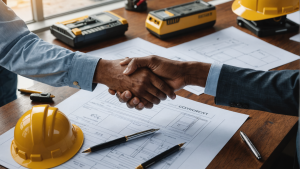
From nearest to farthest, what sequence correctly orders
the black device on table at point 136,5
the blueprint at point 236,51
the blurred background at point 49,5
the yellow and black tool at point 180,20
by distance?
the blueprint at point 236,51 → the yellow and black tool at point 180,20 → the black device on table at point 136,5 → the blurred background at point 49,5

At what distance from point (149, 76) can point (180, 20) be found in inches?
17.5

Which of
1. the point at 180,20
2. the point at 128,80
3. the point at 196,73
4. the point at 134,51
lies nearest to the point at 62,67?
the point at 128,80

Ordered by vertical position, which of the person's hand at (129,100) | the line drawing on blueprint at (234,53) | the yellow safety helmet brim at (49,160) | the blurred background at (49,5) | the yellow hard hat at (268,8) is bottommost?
the yellow safety helmet brim at (49,160)

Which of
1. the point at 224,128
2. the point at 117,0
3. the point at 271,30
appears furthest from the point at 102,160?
the point at 117,0

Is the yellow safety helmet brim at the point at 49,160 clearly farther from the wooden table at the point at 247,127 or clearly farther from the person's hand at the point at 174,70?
the person's hand at the point at 174,70

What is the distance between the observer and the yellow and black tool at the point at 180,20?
1390 mm

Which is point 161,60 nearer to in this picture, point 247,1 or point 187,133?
point 187,133

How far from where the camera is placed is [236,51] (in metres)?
1.32

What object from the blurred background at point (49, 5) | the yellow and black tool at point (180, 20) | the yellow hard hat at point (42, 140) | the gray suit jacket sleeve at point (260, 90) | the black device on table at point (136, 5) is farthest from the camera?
the blurred background at point (49, 5)

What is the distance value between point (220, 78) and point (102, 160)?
0.44 metres

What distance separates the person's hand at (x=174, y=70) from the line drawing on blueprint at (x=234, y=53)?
0.27m

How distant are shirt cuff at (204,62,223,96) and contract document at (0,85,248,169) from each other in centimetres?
6

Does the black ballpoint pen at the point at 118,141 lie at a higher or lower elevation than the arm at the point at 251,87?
lower

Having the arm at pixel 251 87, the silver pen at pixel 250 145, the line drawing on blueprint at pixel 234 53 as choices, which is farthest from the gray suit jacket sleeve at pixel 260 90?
the line drawing on blueprint at pixel 234 53
